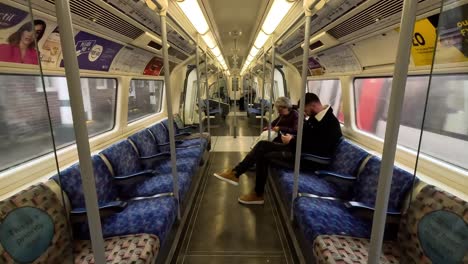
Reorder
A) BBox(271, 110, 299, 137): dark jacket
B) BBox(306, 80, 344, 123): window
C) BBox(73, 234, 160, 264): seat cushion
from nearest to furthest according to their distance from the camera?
1. BBox(73, 234, 160, 264): seat cushion
2. BBox(271, 110, 299, 137): dark jacket
3. BBox(306, 80, 344, 123): window

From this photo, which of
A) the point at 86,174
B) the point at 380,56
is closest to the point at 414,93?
the point at 380,56

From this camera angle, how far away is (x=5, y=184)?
177 centimetres

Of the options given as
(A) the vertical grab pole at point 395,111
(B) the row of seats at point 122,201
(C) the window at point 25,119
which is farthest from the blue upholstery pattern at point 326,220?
(C) the window at point 25,119

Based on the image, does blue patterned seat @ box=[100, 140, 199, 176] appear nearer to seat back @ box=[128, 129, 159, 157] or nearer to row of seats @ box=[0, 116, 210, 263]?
row of seats @ box=[0, 116, 210, 263]

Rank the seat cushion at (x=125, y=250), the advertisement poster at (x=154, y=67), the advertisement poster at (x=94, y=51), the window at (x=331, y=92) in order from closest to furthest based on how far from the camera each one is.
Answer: the seat cushion at (x=125, y=250) → the advertisement poster at (x=94, y=51) → the advertisement poster at (x=154, y=67) → the window at (x=331, y=92)

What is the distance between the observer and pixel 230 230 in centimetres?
300

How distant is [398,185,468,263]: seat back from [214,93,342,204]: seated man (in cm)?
158

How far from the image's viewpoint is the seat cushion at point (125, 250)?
69.0 inches

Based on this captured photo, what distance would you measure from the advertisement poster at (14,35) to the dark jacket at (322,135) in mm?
3012

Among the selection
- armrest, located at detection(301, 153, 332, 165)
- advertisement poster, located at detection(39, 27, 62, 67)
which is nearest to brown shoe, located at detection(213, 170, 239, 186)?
armrest, located at detection(301, 153, 332, 165)

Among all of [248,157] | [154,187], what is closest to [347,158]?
[248,157]

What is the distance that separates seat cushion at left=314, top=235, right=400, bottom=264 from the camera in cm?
175

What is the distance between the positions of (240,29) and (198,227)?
4450 millimetres

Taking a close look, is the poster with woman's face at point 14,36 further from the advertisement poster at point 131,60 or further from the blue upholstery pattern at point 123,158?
the advertisement poster at point 131,60
